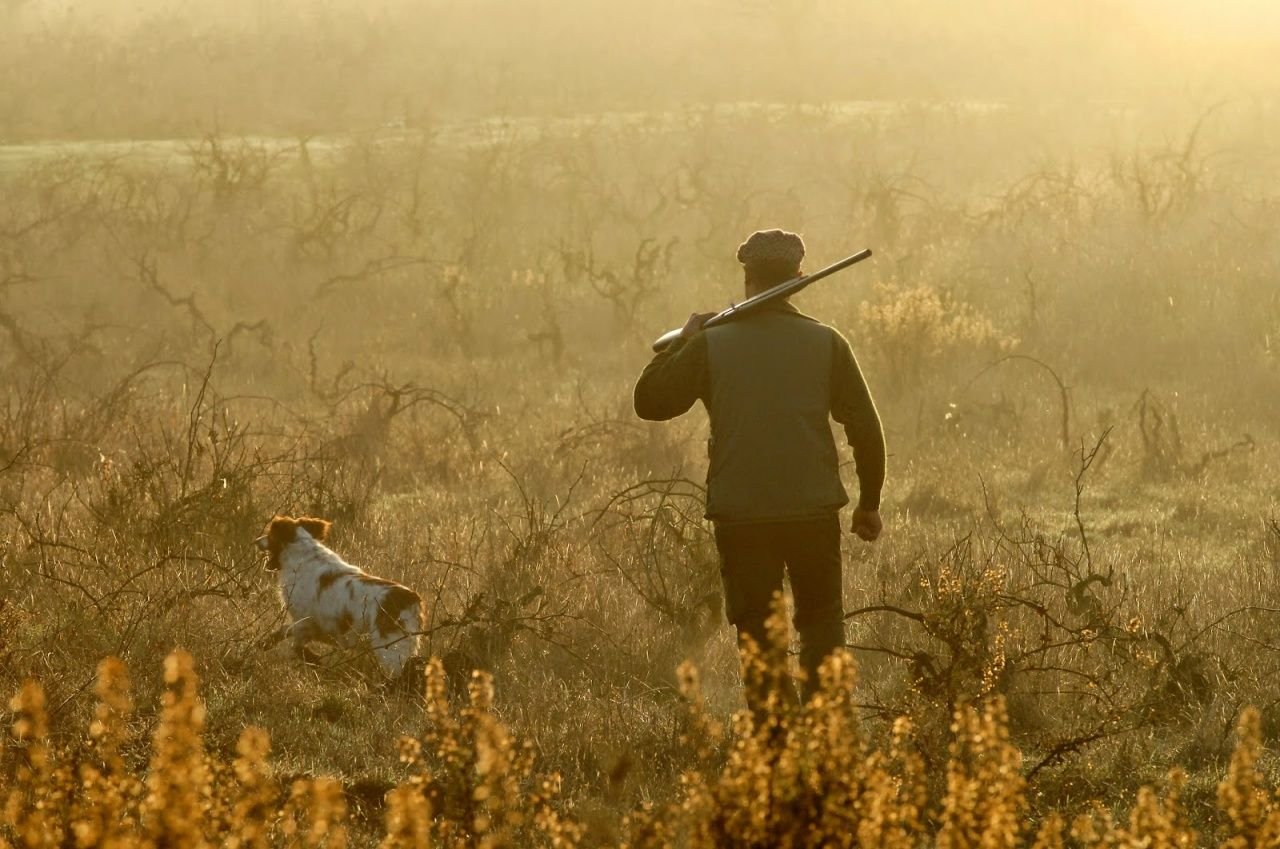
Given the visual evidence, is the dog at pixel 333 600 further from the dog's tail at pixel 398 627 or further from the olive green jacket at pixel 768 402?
the olive green jacket at pixel 768 402

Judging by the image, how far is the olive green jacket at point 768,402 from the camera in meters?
5.04

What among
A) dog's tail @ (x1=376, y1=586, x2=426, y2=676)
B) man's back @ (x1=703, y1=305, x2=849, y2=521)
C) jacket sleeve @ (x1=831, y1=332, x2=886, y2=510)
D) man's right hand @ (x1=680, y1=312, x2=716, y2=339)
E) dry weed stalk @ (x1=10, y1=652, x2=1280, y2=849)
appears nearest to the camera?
dry weed stalk @ (x1=10, y1=652, x2=1280, y2=849)

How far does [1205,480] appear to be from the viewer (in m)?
11.0

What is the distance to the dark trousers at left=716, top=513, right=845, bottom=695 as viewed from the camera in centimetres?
509

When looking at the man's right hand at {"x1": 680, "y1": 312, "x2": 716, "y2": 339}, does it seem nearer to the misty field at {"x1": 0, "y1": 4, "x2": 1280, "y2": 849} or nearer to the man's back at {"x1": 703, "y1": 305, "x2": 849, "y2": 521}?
the man's back at {"x1": 703, "y1": 305, "x2": 849, "y2": 521}

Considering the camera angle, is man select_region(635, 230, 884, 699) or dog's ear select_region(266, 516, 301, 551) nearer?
man select_region(635, 230, 884, 699)

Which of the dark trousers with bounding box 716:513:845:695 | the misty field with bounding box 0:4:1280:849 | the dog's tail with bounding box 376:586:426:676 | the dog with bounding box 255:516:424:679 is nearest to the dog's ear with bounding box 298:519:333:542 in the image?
the dog with bounding box 255:516:424:679

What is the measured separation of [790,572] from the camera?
17.1 feet

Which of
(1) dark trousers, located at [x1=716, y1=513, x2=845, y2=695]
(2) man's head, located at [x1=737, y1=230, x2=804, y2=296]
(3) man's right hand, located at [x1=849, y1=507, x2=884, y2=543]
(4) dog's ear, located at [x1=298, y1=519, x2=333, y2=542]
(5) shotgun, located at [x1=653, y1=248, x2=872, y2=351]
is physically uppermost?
(2) man's head, located at [x1=737, y1=230, x2=804, y2=296]

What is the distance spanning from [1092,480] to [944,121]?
15074mm

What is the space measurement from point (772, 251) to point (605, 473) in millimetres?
6119

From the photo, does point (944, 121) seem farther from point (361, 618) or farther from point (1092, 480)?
point (361, 618)

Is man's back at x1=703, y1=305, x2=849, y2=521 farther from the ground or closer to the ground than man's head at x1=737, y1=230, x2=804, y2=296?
closer to the ground

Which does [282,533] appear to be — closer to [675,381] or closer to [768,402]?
[675,381]
